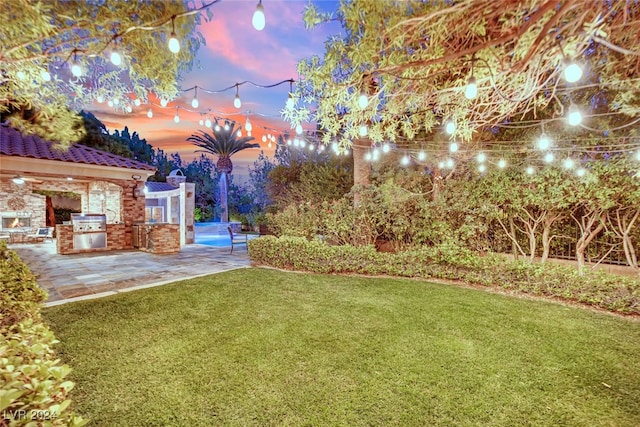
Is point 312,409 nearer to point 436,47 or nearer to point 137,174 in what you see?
point 436,47

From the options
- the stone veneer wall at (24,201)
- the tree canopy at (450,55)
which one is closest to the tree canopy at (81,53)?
the tree canopy at (450,55)

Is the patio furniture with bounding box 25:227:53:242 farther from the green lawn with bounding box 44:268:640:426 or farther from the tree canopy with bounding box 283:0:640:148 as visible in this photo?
the tree canopy with bounding box 283:0:640:148

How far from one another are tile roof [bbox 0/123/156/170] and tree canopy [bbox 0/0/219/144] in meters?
4.96

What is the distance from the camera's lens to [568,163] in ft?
19.6

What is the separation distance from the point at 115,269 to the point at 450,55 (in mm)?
8496

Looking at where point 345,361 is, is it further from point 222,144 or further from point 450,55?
point 222,144

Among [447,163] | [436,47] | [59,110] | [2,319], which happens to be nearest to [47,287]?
[59,110]

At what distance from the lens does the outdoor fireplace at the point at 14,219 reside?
13.4 meters

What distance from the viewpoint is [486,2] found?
2852 millimetres

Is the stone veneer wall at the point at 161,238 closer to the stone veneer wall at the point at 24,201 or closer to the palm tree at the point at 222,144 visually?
A: the stone veneer wall at the point at 24,201

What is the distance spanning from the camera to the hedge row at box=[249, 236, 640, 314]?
197 inches

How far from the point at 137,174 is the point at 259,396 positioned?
10644 mm

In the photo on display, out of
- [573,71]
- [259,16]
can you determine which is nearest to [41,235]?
[259,16]

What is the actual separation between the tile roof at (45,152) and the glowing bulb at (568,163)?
40.1ft
